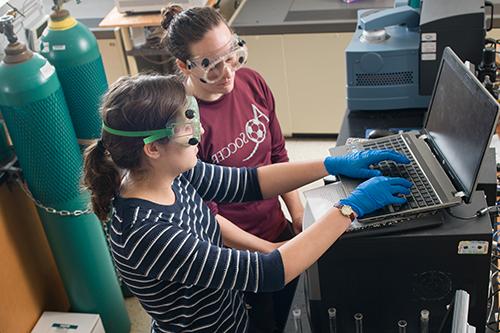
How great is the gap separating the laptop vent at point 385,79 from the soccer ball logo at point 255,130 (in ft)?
1.66

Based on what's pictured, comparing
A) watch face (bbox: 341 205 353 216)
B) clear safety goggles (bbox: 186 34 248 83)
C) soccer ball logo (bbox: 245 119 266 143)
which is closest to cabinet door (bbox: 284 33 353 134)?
soccer ball logo (bbox: 245 119 266 143)

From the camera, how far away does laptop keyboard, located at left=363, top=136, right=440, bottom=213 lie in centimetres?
138

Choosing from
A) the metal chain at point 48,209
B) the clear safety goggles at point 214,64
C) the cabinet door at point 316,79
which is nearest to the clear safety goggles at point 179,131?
the clear safety goggles at point 214,64

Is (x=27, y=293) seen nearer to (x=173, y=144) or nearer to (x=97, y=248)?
(x=97, y=248)

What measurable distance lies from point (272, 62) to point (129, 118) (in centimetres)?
246

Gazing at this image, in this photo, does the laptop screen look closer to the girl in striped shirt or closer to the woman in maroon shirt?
the girl in striped shirt

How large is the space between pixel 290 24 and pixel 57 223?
1.74 metres

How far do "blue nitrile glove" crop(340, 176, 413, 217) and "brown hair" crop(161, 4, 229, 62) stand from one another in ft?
2.16

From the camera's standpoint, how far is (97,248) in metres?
2.60

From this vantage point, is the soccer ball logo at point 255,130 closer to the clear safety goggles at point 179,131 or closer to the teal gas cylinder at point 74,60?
the clear safety goggles at point 179,131

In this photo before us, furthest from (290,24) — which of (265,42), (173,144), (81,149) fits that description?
(173,144)

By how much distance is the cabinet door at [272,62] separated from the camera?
3660 mm

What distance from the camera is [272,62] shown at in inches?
147

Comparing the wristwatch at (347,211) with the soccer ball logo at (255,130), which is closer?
the wristwatch at (347,211)
